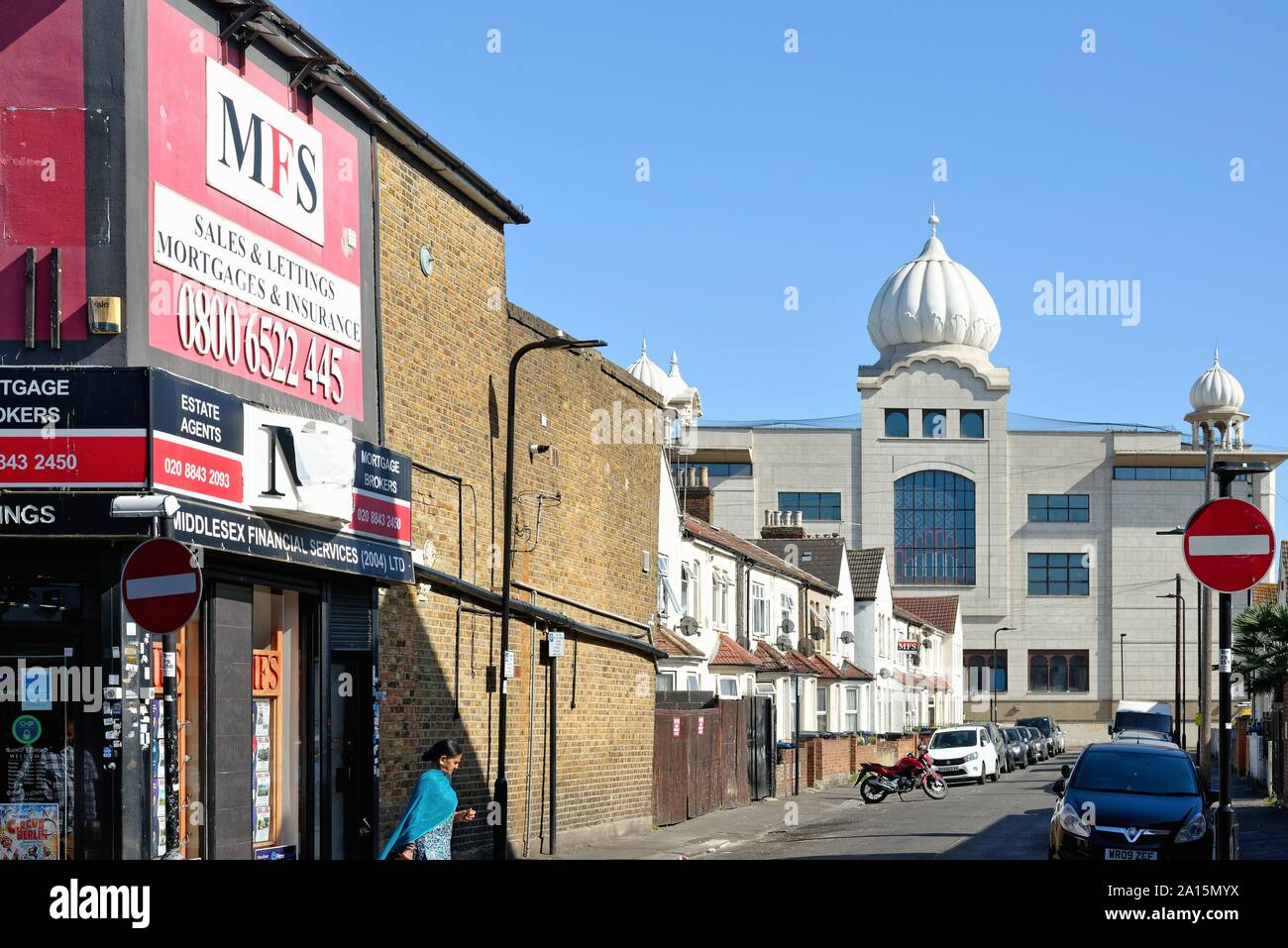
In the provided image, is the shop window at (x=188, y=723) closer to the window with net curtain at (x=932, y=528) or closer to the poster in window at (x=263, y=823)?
the poster in window at (x=263, y=823)

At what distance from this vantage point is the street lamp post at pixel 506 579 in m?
20.1

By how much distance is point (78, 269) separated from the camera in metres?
12.9

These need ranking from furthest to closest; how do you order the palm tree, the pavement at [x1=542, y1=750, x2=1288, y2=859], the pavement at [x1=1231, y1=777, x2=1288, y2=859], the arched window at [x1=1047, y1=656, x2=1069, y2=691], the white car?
1. the arched window at [x1=1047, y1=656, x2=1069, y2=691]
2. the white car
3. the palm tree
4. the pavement at [x1=542, y1=750, x2=1288, y2=859]
5. the pavement at [x1=1231, y1=777, x2=1288, y2=859]

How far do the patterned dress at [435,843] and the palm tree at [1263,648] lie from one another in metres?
29.6

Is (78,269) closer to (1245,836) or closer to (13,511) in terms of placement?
(13,511)

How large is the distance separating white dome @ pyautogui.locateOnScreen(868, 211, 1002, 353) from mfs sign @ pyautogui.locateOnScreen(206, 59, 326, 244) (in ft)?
286

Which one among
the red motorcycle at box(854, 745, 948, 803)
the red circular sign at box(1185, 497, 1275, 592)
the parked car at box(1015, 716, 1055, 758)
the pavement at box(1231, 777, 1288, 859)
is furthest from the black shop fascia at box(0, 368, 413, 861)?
the parked car at box(1015, 716, 1055, 758)

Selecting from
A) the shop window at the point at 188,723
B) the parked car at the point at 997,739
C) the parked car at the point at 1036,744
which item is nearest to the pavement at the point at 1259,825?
the parked car at the point at 997,739

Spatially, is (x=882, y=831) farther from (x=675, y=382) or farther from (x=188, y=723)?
(x=675, y=382)

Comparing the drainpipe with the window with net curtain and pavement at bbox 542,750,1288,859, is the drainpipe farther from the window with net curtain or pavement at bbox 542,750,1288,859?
the window with net curtain

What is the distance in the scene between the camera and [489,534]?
21281mm

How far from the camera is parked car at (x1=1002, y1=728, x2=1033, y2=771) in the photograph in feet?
194
